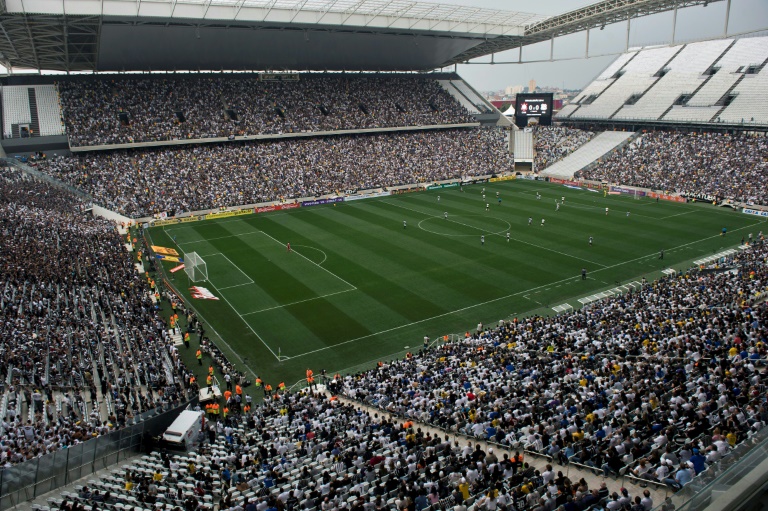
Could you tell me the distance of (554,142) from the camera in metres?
85.4

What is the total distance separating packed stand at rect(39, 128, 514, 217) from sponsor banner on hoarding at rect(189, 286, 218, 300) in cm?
2251

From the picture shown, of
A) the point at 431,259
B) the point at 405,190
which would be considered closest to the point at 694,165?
the point at 405,190

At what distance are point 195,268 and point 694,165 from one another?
5722 centimetres

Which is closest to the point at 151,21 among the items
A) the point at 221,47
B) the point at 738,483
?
the point at 221,47

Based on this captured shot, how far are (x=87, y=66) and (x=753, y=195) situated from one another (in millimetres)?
75272

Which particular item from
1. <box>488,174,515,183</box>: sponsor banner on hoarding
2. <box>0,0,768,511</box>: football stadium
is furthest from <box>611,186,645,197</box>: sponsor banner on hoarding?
<box>488,174,515,183</box>: sponsor banner on hoarding

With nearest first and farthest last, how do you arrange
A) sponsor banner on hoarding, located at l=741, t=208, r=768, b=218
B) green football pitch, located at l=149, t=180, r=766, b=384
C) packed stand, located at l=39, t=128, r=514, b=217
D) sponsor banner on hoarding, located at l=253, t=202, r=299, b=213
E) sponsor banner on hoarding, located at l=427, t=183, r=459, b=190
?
green football pitch, located at l=149, t=180, r=766, b=384 < sponsor banner on hoarding, located at l=741, t=208, r=768, b=218 < packed stand, located at l=39, t=128, r=514, b=217 < sponsor banner on hoarding, located at l=253, t=202, r=299, b=213 < sponsor banner on hoarding, located at l=427, t=183, r=459, b=190

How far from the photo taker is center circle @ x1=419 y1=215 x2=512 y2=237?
165ft

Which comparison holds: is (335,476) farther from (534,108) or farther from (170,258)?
(534,108)

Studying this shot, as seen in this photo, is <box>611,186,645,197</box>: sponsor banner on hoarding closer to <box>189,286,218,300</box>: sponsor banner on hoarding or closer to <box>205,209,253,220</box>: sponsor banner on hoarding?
<box>205,209,253,220</box>: sponsor banner on hoarding

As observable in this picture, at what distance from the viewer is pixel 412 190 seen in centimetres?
7075

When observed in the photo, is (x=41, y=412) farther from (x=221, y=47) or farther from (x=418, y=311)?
(x=221, y=47)

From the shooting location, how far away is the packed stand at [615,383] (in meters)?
13.6

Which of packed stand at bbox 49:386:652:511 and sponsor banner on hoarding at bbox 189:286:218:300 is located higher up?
packed stand at bbox 49:386:652:511
